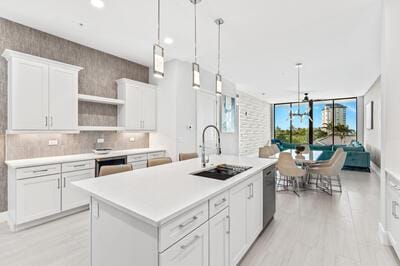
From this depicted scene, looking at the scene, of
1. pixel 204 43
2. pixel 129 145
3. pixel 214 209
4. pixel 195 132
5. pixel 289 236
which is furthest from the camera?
pixel 195 132

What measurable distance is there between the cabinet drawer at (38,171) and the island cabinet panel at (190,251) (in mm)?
2674

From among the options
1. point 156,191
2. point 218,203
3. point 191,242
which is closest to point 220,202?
point 218,203

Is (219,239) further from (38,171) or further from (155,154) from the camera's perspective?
(155,154)

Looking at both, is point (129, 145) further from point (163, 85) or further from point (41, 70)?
point (41, 70)

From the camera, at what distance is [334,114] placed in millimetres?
9586

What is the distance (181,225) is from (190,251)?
22 cm

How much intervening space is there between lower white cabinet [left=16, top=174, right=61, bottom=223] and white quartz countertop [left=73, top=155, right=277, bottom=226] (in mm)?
1659

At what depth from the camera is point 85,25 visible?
3105 millimetres

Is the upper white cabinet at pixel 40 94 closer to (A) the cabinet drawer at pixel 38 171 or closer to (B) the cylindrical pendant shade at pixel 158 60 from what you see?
(A) the cabinet drawer at pixel 38 171

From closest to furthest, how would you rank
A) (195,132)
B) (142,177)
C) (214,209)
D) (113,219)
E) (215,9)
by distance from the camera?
(113,219)
(214,209)
(142,177)
(215,9)
(195,132)

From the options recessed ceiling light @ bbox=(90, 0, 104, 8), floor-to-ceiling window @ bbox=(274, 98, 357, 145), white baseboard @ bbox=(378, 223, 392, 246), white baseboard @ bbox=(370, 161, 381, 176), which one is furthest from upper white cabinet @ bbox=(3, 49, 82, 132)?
floor-to-ceiling window @ bbox=(274, 98, 357, 145)

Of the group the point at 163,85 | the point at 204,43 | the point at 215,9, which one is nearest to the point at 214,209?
the point at 215,9

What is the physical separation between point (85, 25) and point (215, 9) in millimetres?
2042

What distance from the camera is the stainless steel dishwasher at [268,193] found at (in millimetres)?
2547
